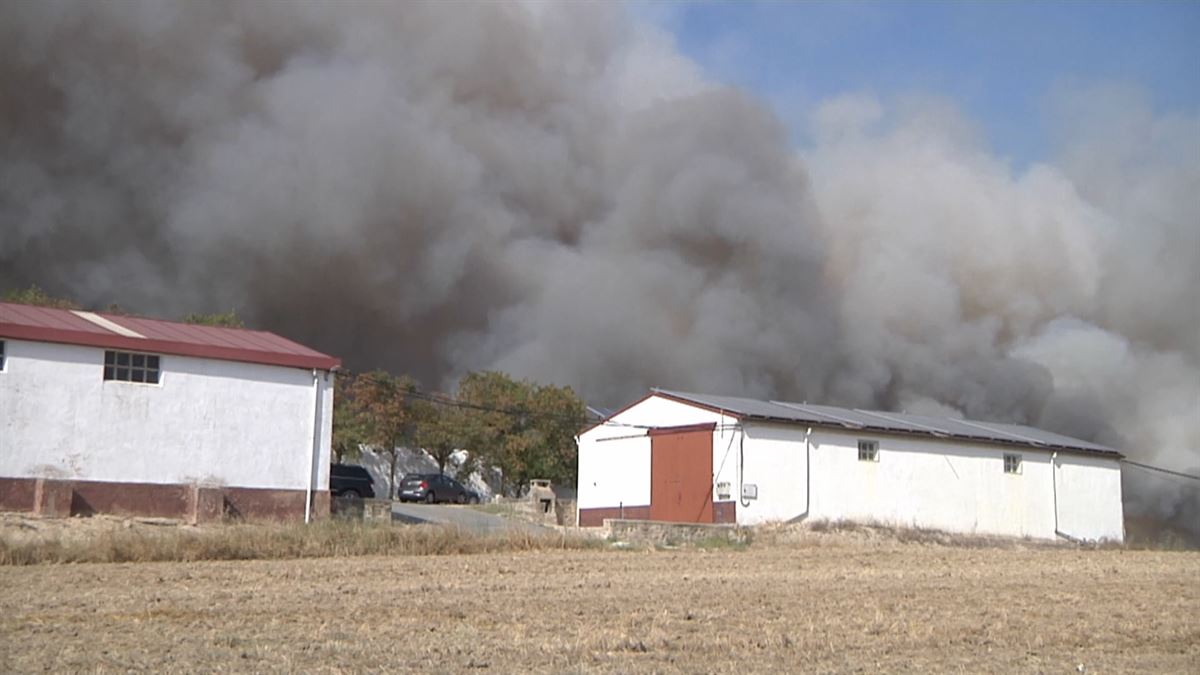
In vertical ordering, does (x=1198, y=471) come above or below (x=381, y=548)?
above

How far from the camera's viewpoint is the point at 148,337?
25.9m

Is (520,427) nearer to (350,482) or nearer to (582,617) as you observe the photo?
(350,482)

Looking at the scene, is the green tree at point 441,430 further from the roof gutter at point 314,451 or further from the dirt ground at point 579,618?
Answer: the dirt ground at point 579,618

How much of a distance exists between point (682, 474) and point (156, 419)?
13.0 metres

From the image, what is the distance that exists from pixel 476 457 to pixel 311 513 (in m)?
22.0

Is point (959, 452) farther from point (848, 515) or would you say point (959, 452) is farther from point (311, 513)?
point (311, 513)

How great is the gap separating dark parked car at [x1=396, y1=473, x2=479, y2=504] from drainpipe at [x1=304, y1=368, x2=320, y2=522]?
49.5 feet

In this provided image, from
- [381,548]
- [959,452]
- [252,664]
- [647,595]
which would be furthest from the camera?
[959,452]

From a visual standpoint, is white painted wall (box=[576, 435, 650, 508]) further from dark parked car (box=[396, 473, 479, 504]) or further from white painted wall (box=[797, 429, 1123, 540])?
dark parked car (box=[396, 473, 479, 504])

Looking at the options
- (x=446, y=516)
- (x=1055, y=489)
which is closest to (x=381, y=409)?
(x=446, y=516)

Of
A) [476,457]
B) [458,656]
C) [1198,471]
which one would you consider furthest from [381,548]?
[1198,471]

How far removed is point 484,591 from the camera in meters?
15.0

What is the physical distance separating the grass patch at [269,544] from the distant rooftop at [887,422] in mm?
9461

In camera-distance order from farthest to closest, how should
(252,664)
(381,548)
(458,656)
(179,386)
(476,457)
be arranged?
(476,457) < (179,386) < (381,548) < (458,656) < (252,664)
